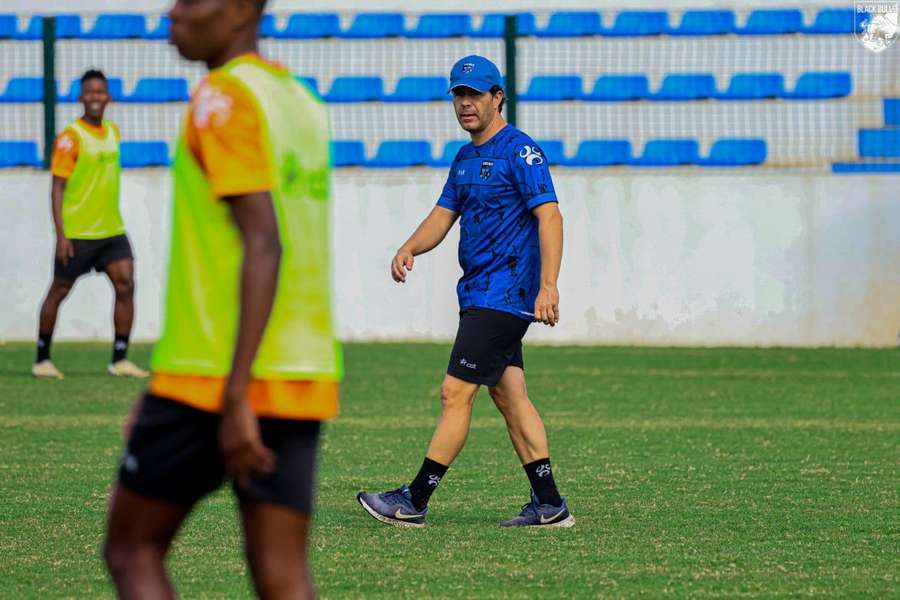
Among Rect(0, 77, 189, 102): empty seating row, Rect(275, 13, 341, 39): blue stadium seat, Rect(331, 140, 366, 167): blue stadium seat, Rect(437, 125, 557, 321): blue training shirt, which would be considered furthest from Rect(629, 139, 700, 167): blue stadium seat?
Rect(437, 125, 557, 321): blue training shirt

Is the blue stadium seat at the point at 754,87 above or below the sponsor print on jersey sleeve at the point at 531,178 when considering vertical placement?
above

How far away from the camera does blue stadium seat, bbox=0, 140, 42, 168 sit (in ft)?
58.3

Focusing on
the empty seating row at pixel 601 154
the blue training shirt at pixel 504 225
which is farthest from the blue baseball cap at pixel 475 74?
the empty seating row at pixel 601 154

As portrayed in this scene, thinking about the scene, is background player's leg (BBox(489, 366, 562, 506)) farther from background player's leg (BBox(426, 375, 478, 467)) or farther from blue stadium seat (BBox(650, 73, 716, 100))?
blue stadium seat (BBox(650, 73, 716, 100))

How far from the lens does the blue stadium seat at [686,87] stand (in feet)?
59.5

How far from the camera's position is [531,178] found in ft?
21.7

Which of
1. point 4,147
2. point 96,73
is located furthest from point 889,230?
point 4,147

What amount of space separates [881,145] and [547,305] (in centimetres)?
1213

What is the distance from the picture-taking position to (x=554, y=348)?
631 inches

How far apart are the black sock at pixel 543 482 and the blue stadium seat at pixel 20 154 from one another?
39.6 ft

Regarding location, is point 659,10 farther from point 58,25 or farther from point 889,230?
point 58,25

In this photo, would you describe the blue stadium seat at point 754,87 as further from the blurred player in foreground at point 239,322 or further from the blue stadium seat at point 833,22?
the blurred player in foreground at point 239,322

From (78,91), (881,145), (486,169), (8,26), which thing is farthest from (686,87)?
(486,169)

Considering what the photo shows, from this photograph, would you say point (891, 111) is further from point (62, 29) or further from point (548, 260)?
point (548, 260)
